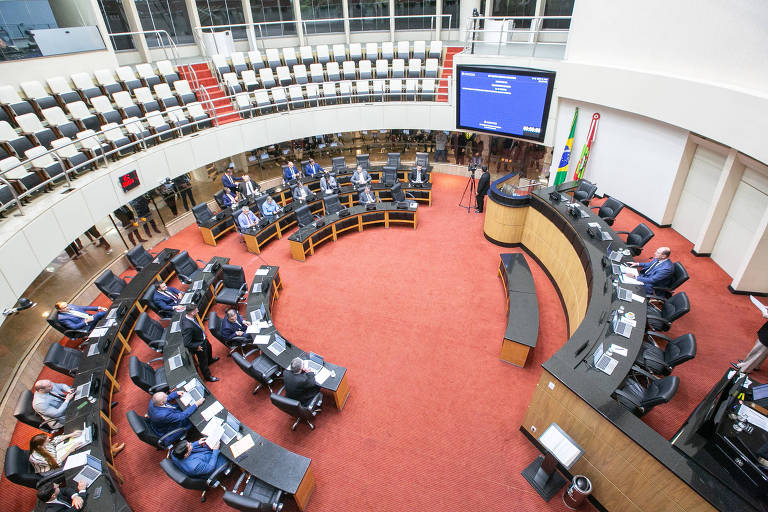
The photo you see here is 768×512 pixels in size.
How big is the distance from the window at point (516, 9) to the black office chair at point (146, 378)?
57.1 ft

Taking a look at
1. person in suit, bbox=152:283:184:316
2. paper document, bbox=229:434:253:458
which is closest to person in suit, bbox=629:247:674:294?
paper document, bbox=229:434:253:458

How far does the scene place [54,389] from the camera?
614 centimetres

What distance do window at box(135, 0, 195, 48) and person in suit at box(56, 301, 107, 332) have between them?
40.3 feet

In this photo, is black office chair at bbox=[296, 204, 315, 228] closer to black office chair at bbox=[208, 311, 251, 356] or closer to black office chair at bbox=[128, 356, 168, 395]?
black office chair at bbox=[208, 311, 251, 356]

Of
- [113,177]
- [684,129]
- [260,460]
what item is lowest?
[260,460]

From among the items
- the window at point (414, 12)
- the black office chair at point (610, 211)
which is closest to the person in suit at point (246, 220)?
the black office chair at point (610, 211)

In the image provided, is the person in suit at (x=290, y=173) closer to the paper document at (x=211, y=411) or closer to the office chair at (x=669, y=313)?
the paper document at (x=211, y=411)

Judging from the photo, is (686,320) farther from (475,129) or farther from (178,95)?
(178,95)

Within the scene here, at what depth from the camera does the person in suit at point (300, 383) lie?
224 inches

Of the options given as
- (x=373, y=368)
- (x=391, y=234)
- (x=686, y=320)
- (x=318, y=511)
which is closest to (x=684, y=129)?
(x=686, y=320)

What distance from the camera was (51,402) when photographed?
598 cm

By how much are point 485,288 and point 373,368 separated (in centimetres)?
357

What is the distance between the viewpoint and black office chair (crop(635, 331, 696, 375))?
5.28 m

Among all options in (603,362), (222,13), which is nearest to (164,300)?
(603,362)
